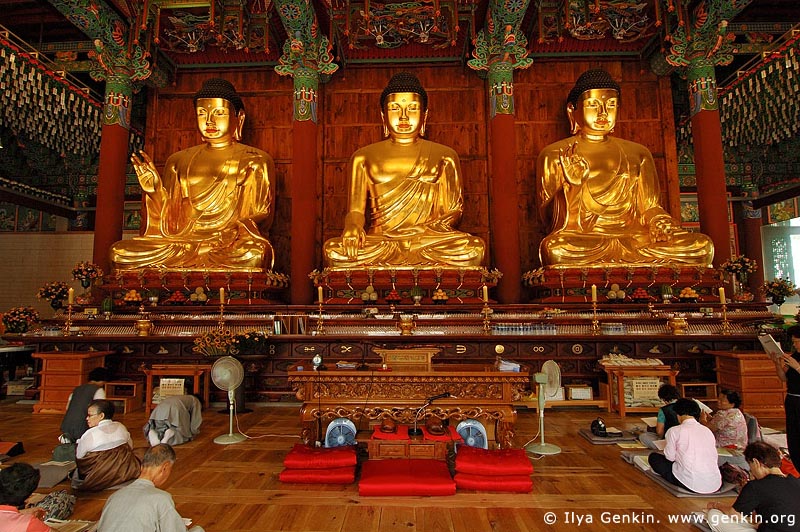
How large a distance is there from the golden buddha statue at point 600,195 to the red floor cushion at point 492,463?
14.9ft

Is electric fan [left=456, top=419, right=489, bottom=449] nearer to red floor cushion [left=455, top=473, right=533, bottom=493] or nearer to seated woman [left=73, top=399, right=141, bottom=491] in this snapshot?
red floor cushion [left=455, top=473, right=533, bottom=493]

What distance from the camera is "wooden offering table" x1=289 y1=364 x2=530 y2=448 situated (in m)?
3.56

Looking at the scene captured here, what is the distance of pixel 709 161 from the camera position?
7.66 m

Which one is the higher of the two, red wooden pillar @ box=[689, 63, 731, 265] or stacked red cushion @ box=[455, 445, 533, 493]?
red wooden pillar @ box=[689, 63, 731, 265]

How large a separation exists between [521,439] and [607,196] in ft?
17.7

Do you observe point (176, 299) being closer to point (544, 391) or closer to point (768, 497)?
point (544, 391)

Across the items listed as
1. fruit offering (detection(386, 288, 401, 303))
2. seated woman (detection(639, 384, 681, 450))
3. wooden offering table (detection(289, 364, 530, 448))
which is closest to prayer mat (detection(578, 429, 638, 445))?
seated woman (detection(639, 384, 681, 450))

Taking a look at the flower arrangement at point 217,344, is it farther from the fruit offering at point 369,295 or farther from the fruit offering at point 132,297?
the fruit offering at point 132,297

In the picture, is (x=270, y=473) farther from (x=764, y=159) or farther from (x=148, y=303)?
(x=764, y=159)

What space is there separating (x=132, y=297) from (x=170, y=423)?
3944 millimetres

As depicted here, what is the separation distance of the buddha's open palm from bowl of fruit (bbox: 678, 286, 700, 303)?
7977 millimetres

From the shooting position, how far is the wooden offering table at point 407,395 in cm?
356

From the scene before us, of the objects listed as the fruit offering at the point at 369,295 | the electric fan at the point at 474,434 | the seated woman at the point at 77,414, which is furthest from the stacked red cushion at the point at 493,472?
the fruit offering at the point at 369,295

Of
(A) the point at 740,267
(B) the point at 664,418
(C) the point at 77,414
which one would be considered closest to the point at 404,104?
(A) the point at 740,267
